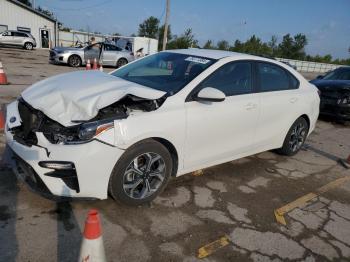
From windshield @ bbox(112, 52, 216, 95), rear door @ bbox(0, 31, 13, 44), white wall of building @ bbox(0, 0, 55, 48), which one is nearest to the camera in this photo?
windshield @ bbox(112, 52, 216, 95)

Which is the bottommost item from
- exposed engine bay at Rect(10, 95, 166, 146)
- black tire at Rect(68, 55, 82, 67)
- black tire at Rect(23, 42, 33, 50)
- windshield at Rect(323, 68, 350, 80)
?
black tire at Rect(23, 42, 33, 50)

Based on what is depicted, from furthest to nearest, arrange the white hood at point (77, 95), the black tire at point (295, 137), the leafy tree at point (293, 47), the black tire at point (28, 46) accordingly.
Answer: the leafy tree at point (293, 47) → the black tire at point (28, 46) → the black tire at point (295, 137) → the white hood at point (77, 95)

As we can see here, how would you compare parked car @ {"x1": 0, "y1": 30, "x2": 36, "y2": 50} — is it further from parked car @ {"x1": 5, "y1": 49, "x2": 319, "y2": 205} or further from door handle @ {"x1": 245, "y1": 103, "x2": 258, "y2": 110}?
door handle @ {"x1": 245, "y1": 103, "x2": 258, "y2": 110}

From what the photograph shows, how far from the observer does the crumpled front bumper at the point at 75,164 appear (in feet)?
9.91

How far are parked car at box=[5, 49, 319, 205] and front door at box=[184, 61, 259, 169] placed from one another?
13 millimetres

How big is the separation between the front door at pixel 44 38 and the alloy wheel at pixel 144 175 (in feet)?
129

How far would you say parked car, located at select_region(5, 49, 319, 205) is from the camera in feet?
10.2

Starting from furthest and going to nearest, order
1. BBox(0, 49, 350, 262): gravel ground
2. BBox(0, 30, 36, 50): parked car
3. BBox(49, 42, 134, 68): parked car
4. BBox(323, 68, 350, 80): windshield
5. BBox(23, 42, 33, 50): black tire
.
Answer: BBox(23, 42, 33, 50): black tire < BBox(0, 30, 36, 50): parked car < BBox(49, 42, 134, 68): parked car < BBox(323, 68, 350, 80): windshield < BBox(0, 49, 350, 262): gravel ground

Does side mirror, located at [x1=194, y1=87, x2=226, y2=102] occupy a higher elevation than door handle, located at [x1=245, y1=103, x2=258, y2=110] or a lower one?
higher

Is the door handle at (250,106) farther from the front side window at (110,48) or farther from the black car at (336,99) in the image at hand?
the front side window at (110,48)

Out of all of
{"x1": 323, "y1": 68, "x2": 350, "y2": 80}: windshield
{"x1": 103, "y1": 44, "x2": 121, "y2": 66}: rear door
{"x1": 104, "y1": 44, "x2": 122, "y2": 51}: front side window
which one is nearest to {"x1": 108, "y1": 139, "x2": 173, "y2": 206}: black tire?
{"x1": 323, "y1": 68, "x2": 350, "y2": 80}: windshield

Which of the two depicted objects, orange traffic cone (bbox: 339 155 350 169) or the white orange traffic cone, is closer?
the white orange traffic cone

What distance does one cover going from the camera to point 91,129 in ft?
10.2

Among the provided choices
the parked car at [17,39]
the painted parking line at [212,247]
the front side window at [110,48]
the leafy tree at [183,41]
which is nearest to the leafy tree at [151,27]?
the leafy tree at [183,41]
